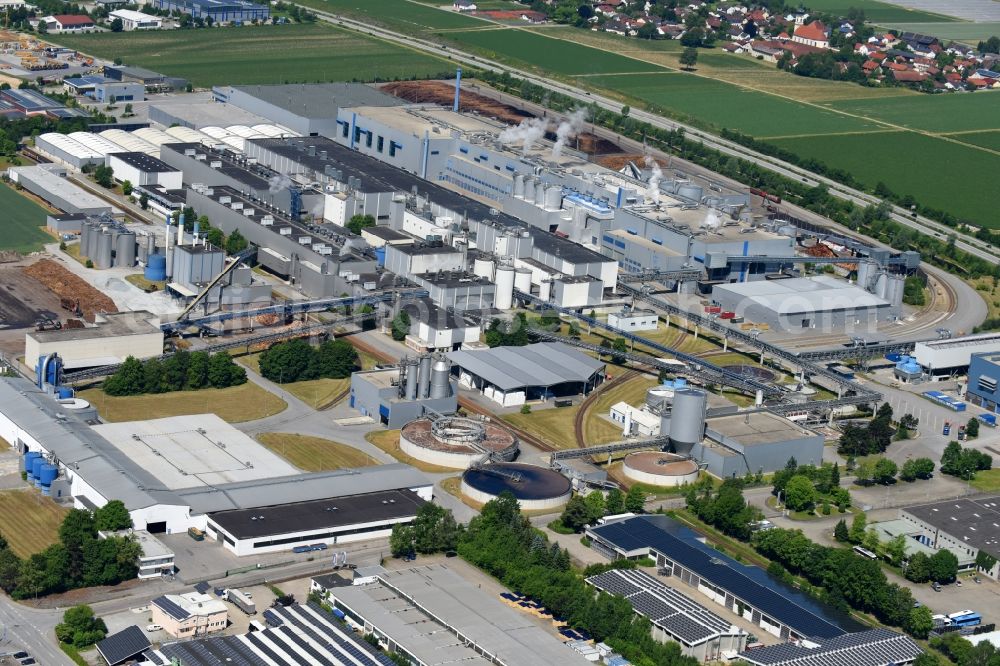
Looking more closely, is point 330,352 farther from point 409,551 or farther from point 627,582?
point 627,582

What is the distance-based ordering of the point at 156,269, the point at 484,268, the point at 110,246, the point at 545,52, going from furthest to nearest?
the point at 545,52 → the point at 110,246 → the point at 484,268 → the point at 156,269

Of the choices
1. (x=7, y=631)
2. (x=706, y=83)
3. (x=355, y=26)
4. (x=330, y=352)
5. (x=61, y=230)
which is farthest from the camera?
(x=355, y=26)

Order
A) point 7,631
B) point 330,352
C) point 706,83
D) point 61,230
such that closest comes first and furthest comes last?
1. point 7,631
2. point 330,352
3. point 61,230
4. point 706,83

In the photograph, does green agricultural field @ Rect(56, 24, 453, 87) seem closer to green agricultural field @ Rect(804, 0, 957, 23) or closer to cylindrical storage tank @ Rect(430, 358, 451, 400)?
green agricultural field @ Rect(804, 0, 957, 23)

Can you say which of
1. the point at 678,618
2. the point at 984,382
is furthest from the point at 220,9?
the point at 678,618

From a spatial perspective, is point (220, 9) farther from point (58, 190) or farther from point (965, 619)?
point (965, 619)

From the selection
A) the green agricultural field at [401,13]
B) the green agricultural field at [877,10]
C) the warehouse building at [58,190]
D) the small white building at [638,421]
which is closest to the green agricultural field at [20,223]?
the warehouse building at [58,190]

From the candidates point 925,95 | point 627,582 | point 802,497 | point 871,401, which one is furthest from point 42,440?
point 925,95
